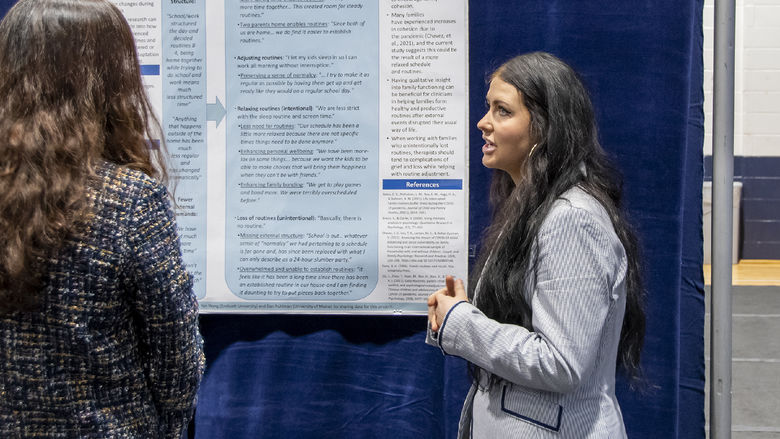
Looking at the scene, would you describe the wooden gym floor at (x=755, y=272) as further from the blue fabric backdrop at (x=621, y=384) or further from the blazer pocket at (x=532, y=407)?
the blazer pocket at (x=532, y=407)

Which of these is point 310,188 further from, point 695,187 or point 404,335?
point 695,187

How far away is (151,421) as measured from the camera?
117cm

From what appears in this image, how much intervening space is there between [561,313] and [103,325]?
684 mm

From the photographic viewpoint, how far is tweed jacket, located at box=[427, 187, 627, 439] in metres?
1.27

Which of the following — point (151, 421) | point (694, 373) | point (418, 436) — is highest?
point (151, 421)

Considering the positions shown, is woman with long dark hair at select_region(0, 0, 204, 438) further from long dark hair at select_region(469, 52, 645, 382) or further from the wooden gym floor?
the wooden gym floor

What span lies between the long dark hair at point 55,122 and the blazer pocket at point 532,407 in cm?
69

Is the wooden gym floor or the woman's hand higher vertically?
the woman's hand

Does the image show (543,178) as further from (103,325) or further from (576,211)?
(103,325)

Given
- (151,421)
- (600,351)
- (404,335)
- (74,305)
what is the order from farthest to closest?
(404,335), (600,351), (151,421), (74,305)

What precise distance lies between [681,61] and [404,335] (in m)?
0.98

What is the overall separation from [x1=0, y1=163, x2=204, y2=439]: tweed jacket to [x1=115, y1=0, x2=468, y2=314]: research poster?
92cm

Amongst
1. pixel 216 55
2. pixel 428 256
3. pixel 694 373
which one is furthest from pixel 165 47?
pixel 694 373

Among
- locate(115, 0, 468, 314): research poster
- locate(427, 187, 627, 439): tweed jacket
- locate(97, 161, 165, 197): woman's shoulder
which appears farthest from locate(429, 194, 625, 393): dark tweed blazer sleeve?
locate(115, 0, 468, 314): research poster
